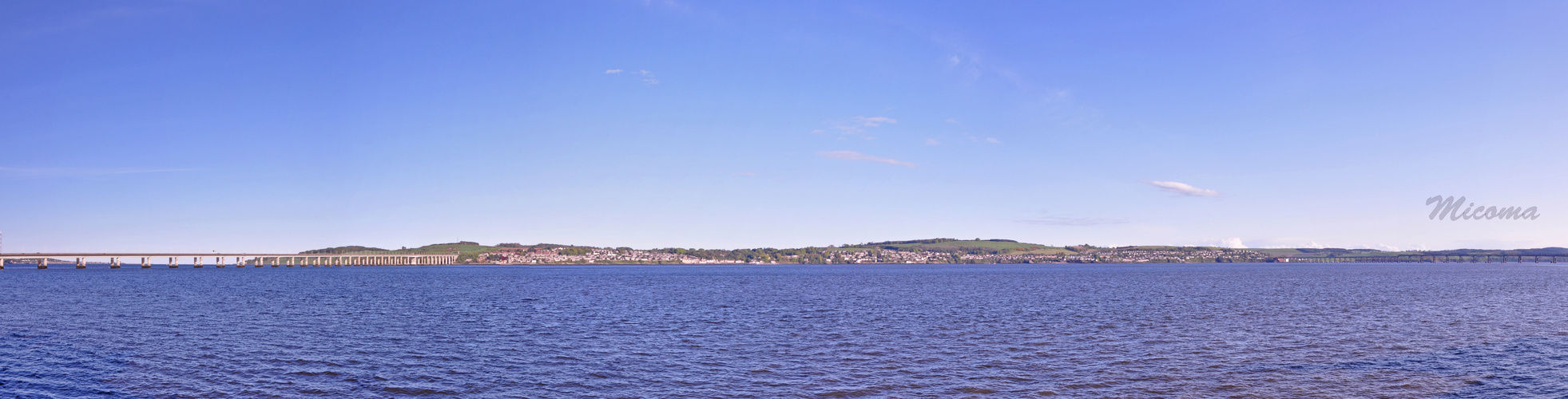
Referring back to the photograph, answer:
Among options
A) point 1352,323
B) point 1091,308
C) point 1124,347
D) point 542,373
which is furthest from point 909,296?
point 542,373

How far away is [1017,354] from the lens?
34.8m

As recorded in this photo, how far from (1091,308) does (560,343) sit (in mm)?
39451

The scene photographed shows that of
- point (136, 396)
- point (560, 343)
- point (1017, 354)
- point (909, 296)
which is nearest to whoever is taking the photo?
point (136, 396)

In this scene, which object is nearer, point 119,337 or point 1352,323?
point 119,337

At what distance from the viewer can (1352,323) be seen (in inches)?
1893

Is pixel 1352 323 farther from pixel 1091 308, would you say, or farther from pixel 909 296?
pixel 909 296

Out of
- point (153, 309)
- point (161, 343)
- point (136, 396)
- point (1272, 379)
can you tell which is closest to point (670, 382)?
point (136, 396)

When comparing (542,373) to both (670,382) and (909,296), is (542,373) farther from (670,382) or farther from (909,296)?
(909,296)

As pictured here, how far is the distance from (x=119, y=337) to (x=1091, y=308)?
190 ft

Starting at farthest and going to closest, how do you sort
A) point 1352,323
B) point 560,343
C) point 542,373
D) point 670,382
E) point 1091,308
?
1. point 1091,308
2. point 1352,323
3. point 560,343
4. point 542,373
5. point 670,382

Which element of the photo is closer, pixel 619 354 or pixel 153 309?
pixel 619 354

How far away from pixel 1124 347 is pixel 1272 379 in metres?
8.54

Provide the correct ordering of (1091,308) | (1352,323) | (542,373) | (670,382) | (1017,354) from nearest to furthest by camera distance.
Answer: (670,382) → (542,373) → (1017,354) → (1352,323) → (1091,308)

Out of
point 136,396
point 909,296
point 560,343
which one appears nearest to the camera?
point 136,396
